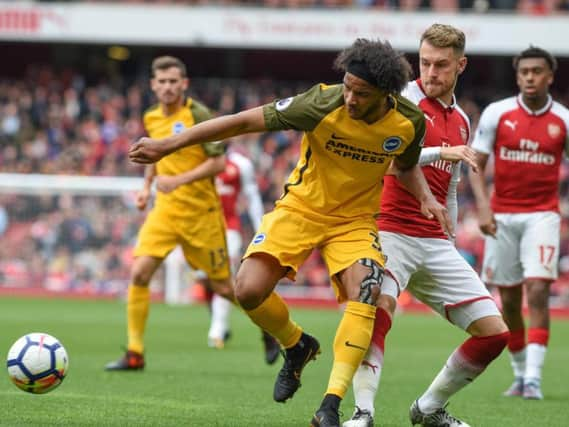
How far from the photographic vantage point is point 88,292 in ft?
74.5

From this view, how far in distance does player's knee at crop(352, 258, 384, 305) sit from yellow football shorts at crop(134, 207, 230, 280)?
13.5 feet

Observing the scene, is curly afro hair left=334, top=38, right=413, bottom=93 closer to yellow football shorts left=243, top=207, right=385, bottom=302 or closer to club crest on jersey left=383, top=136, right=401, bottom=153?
club crest on jersey left=383, top=136, right=401, bottom=153

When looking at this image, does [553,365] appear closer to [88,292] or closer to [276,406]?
[276,406]

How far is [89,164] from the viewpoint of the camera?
2773 cm

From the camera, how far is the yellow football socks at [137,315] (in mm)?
10094

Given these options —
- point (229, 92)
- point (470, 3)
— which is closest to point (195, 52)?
point (229, 92)

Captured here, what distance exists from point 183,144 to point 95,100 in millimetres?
24918

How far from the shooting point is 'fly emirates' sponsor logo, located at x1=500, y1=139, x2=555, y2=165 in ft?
30.9

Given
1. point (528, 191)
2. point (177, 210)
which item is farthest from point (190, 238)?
point (528, 191)

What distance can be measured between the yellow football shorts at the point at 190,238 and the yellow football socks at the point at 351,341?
416 cm

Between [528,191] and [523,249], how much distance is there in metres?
0.47

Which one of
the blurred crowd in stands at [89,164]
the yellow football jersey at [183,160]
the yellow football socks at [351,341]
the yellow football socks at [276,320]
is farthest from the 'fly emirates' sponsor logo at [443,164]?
the blurred crowd in stands at [89,164]

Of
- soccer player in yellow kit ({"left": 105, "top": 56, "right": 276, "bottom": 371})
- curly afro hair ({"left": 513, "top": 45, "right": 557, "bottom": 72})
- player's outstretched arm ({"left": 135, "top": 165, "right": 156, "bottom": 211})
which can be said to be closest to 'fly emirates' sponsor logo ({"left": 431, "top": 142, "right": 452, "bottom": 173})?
curly afro hair ({"left": 513, "top": 45, "right": 557, "bottom": 72})

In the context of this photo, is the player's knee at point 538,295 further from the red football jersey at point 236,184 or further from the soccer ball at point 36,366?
the red football jersey at point 236,184
